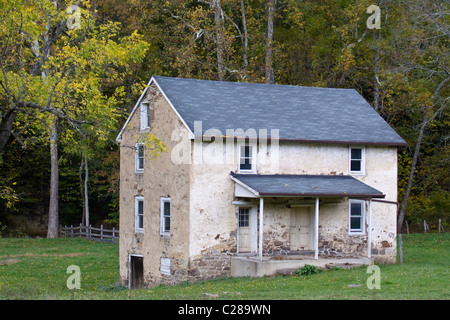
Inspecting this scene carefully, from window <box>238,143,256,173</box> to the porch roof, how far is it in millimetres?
329

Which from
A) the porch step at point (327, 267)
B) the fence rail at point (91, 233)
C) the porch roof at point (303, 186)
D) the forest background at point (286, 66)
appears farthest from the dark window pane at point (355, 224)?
the fence rail at point (91, 233)

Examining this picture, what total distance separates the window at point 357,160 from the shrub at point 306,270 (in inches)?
208

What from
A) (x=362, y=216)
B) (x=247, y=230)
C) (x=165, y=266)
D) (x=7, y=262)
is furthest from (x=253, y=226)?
(x=7, y=262)

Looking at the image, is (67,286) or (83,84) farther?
(67,286)

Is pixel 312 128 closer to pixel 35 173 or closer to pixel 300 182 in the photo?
pixel 300 182

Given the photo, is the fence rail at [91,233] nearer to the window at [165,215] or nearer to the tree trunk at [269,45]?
the tree trunk at [269,45]

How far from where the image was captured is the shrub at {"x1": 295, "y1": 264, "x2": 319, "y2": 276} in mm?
23862

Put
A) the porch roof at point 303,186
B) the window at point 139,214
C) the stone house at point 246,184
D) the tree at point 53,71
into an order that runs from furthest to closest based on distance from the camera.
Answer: the window at point 139,214 < the stone house at point 246,184 < the porch roof at point 303,186 < the tree at point 53,71

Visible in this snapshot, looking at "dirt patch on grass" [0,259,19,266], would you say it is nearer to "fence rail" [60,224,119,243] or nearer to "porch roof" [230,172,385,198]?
"fence rail" [60,224,119,243]

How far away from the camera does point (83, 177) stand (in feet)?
167

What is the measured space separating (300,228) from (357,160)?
3743mm

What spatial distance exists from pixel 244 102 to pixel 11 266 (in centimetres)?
1274

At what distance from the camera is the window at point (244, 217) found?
26.0 meters

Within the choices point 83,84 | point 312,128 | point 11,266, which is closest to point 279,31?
point 312,128
